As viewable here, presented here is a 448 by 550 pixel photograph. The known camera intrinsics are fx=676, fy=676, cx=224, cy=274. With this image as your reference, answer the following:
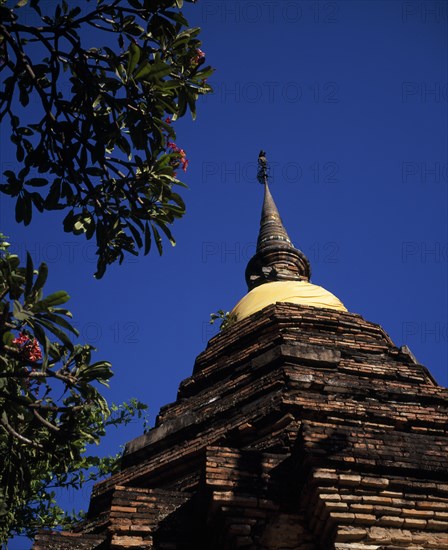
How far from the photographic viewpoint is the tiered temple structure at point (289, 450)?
5020 mm

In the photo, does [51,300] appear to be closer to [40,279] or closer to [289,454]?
[40,279]

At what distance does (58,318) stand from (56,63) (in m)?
2.18

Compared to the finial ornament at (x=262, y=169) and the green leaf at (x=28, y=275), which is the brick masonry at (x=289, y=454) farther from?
the finial ornament at (x=262, y=169)

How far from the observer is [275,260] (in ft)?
43.5

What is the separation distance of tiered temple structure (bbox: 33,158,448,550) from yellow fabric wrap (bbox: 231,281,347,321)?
0.03 m

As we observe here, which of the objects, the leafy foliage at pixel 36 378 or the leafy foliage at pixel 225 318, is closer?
the leafy foliage at pixel 36 378

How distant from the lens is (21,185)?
5184 millimetres

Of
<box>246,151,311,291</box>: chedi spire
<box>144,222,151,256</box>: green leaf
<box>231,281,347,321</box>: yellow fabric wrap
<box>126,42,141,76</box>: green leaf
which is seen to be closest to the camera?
<box>126,42,141,76</box>: green leaf

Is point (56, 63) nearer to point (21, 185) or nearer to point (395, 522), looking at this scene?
point (21, 185)

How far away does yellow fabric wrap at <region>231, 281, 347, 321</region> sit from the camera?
1019 centimetres

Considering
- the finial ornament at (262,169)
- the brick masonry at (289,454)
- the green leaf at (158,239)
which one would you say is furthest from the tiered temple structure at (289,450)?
the finial ornament at (262,169)

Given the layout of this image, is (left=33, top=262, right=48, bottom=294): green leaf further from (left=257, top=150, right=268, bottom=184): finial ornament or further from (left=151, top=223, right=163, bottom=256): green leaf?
(left=257, top=150, right=268, bottom=184): finial ornament

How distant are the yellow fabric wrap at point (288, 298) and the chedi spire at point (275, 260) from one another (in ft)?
5.55

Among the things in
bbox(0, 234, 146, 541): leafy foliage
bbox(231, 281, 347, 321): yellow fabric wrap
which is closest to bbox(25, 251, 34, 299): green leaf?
bbox(0, 234, 146, 541): leafy foliage
